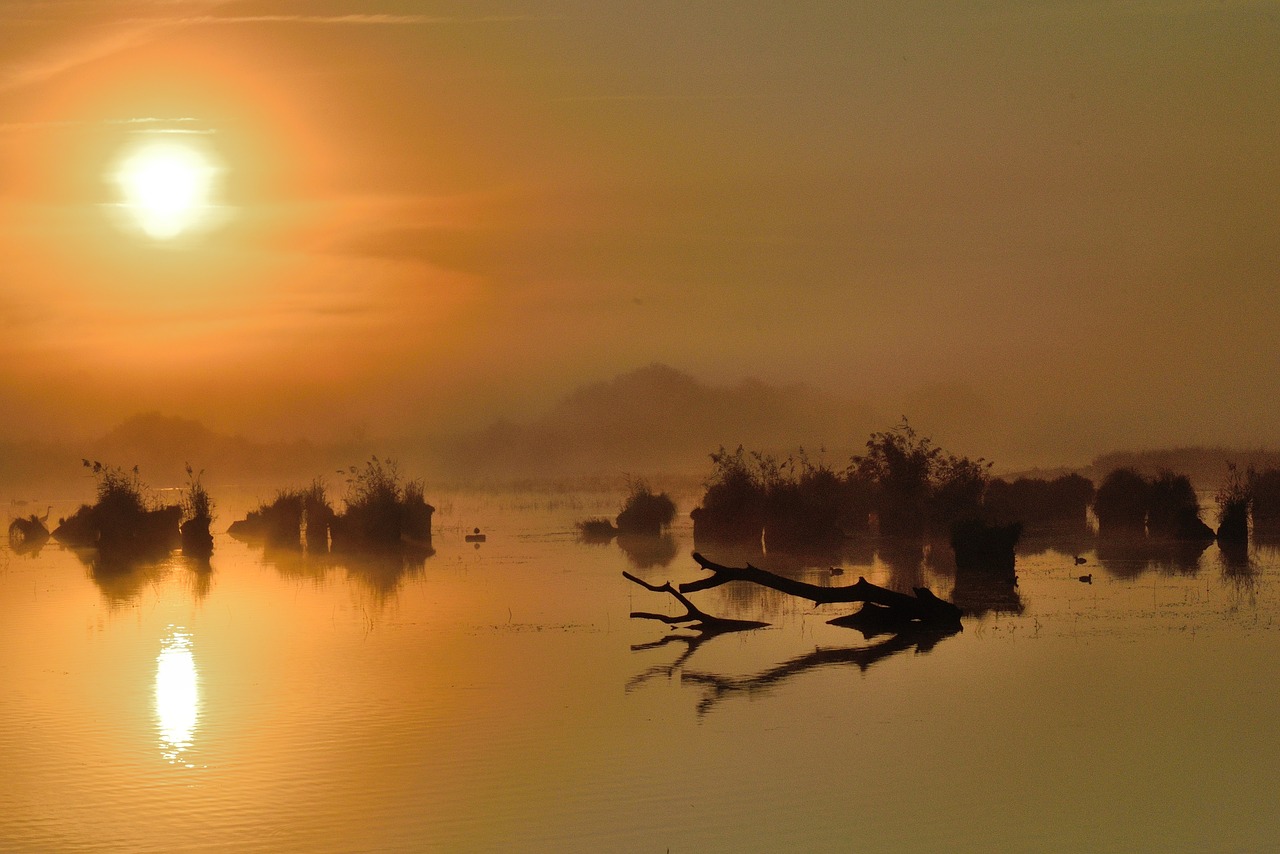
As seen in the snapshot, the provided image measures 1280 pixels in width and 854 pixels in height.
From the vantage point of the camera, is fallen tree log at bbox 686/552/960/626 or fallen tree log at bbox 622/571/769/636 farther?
fallen tree log at bbox 622/571/769/636

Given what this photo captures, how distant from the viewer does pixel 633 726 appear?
1631cm

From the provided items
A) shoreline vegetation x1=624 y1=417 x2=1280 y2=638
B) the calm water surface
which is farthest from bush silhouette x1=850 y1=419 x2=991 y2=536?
A: the calm water surface

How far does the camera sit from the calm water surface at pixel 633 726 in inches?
482

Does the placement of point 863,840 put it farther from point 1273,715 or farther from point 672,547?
point 672,547

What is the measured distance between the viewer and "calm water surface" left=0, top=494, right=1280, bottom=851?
12.2 metres

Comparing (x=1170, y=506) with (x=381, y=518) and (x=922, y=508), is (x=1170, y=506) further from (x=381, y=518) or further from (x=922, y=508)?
(x=381, y=518)

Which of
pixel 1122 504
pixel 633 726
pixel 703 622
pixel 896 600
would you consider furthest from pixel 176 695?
pixel 1122 504

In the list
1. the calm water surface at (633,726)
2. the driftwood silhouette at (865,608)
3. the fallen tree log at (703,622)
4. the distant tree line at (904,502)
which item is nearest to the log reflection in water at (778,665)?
the calm water surface at (633,726)

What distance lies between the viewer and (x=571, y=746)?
50.2ft

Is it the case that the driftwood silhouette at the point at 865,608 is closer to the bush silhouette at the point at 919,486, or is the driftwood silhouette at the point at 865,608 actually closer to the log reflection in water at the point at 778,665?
the log reflection in water at the point at 778,665

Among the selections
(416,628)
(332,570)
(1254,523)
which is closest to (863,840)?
(416,628)

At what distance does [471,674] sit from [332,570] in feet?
64.6

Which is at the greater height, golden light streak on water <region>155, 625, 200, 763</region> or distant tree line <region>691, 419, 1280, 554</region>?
distant tree line <region>691, 419, 1280, 554</region>

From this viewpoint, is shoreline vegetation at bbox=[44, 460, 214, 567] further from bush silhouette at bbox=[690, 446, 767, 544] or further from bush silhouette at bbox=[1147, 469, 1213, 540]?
bush silhouette at bbox=[1147, 469, 1213, 540]
